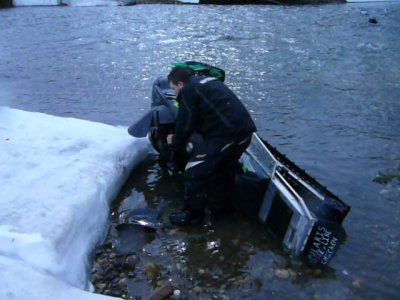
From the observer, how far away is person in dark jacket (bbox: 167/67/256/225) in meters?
5.43

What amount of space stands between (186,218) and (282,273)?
144 centimetres

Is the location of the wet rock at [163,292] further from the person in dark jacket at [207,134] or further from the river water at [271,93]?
the person in dark jacket at [207,134]

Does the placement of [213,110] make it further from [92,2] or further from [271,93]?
[92,2]

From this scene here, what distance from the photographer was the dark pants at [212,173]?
5496 mm

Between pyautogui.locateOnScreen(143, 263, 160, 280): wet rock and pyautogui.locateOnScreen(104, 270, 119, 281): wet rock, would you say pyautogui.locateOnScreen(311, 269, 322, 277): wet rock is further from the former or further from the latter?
pyautogui.locateOnScreen(104, 270, 119, 281): wet rock

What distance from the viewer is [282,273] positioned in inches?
196

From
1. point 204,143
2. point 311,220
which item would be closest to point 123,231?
point 204,143

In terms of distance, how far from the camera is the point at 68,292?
393 cm

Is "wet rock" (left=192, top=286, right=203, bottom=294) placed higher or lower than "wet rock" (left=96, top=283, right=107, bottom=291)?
higher

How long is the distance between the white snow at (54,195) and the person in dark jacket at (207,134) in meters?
1.14

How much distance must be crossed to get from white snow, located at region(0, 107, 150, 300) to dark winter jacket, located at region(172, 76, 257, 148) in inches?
60.3

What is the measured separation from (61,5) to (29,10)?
4.22m

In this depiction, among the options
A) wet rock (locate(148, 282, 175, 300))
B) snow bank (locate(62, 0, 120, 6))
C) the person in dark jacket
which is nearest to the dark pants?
the person in dark jacket

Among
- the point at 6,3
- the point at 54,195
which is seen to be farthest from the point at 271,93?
the point at 6,3
